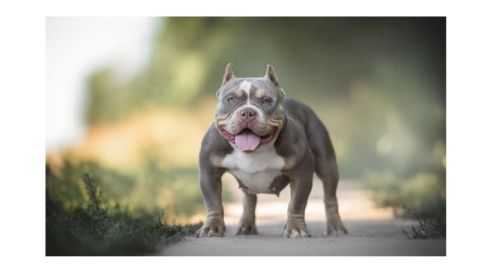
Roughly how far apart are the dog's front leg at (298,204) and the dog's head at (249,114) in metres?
0.38

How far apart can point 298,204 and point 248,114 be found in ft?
2.63

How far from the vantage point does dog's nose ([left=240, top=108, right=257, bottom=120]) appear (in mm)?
4656

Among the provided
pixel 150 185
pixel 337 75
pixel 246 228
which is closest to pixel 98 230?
pixel 246 228

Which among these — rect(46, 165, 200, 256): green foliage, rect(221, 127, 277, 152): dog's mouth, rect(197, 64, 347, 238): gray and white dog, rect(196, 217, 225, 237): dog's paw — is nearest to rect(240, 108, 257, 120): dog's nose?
rect(197, 64, 347, 238): gray and white dog

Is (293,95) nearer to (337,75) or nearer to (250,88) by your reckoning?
(337,75)

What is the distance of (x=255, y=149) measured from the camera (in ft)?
16.1

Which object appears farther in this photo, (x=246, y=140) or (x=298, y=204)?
(x=298, y=204)

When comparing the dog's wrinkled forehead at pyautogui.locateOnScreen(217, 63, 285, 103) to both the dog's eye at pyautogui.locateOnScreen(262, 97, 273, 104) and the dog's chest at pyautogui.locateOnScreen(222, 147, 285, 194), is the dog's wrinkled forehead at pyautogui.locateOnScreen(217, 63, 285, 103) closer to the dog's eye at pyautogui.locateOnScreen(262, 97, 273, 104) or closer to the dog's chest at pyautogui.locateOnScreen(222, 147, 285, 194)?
the dog's eye at pyautogui.locateOnScreen(262, 97, 273, 104)

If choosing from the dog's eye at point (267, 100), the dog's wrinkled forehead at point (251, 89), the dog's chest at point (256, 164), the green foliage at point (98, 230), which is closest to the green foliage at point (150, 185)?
the green foliage at point (98, 230)

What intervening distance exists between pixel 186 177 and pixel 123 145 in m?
0.82

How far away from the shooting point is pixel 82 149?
7.16 metres

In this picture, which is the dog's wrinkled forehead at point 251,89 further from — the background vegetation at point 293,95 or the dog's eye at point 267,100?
the background vegetation at point 293,95

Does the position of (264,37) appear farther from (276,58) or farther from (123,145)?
(123,145)

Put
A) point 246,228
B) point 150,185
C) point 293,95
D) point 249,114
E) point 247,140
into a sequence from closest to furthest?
1. point 249,114
2. point 247,140
3. point 246,228
4. point 293,95
5. point 150,185
